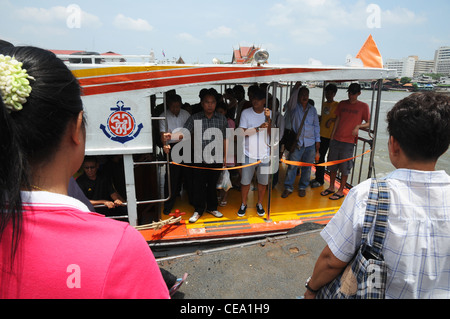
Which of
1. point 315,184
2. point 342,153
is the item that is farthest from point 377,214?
point 315,184

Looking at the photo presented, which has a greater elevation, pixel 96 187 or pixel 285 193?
pixel 96 187

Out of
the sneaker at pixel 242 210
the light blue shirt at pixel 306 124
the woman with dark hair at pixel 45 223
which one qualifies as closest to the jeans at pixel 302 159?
the light blue shirt at pixel 306 124

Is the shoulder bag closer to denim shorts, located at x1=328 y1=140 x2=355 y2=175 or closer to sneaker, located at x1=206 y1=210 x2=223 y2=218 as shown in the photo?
sneaker, located at x1=206 y1=210 x2=223 y2=218

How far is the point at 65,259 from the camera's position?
688 mm

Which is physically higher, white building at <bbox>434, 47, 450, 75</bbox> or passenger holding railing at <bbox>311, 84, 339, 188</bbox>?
white building at <bbox>434, 47, 450, 75</bbox>

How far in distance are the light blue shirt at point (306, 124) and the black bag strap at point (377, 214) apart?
3.84 metres

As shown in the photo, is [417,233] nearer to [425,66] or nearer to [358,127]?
[358,127]

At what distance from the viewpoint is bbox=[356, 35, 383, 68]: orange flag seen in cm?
430

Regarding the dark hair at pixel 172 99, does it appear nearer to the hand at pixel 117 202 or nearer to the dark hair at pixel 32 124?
the hand at pixel 117 202

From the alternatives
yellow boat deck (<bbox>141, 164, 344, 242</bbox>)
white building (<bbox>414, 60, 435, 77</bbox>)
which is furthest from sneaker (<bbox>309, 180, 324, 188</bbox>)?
white building (<bbox>414, 60, 435, 77</bbox>)

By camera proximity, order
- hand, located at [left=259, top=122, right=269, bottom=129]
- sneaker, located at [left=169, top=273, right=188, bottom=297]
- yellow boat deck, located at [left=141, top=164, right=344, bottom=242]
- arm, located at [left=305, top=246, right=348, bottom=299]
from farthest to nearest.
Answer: hand, located at [left=259, top=122, right=269, bottom=129], yellow boat deck, located at [left=141, top=164, right=344, bottom=242], sneaker, located at [left=169, top=273, right=188, bottom=297], arm, located at [left=305, top=246, right=348, bottom=299]

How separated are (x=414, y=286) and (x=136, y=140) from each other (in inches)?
122

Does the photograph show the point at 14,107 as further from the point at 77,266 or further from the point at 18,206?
the point at 77,266

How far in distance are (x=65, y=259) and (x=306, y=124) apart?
472 cm
